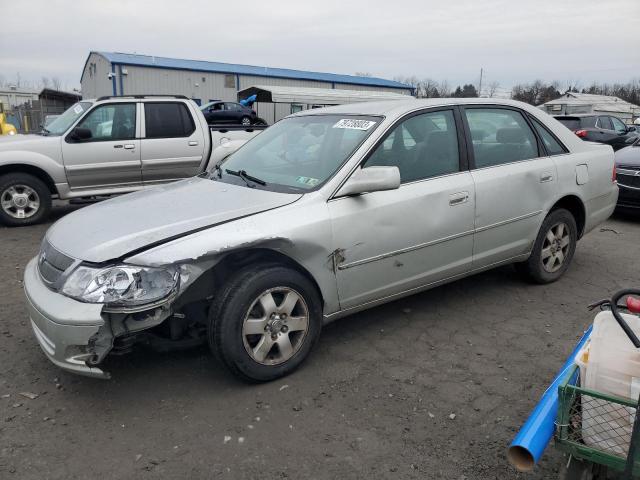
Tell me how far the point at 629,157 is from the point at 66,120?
28.3ft

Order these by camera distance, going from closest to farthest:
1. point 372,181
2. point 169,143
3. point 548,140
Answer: point 372,181
point 548,140
point 169,143

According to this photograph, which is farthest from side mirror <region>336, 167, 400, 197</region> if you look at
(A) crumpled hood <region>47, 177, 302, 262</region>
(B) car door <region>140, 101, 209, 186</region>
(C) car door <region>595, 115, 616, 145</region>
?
(C) car door <region>595, 115, 616, 145</region>

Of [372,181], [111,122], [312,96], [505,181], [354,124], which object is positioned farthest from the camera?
[312,96]

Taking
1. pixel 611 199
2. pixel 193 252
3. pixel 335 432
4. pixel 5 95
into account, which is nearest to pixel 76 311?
pixel 193 252

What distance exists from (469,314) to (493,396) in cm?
125

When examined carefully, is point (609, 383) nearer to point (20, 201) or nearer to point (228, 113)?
point (20, 201)

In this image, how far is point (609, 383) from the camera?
1955 millimetres

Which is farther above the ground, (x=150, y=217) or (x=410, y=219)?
(x=150, y=217)

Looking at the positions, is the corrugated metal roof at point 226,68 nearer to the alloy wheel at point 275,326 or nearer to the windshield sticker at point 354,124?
A: the windshield sticker at point 354,124

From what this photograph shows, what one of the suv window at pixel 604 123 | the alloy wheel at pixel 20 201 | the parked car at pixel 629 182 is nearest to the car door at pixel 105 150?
the alloy wheel at pixel 20 201

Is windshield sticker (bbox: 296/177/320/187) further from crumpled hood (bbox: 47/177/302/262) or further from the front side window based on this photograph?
the front side window

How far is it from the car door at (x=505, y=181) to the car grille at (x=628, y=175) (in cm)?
433

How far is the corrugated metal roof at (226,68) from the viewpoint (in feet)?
112

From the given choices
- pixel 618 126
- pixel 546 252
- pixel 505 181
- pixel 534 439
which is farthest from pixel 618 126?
pixel 534 439
